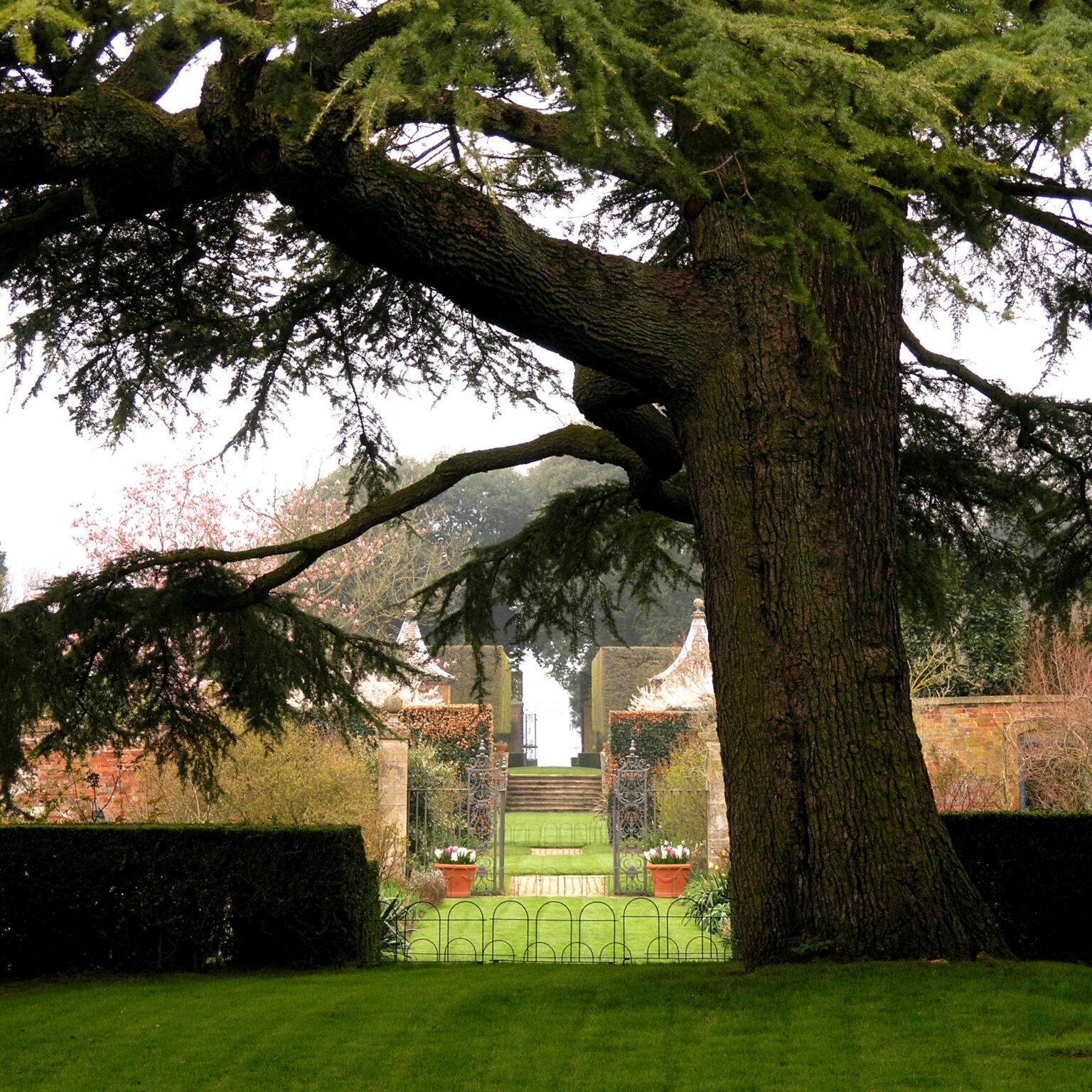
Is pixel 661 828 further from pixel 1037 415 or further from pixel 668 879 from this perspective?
pixel 1037 415

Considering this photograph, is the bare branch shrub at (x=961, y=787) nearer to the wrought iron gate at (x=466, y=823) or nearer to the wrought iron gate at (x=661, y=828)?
the wrought iron gate at (x=661, y=828)

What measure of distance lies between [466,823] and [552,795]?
10549 mm

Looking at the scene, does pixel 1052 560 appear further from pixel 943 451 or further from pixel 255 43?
pixel 255 43

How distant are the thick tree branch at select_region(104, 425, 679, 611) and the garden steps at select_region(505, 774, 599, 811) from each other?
762 inches

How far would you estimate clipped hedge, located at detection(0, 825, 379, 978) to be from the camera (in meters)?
8.28

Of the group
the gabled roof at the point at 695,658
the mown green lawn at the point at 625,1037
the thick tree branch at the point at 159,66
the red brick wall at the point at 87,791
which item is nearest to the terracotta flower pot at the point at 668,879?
the red brick wall at the point at 87,791

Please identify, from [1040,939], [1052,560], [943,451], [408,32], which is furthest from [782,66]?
[1040,939]

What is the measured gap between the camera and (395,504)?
24.8 feet

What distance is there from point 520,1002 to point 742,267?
12.9ft

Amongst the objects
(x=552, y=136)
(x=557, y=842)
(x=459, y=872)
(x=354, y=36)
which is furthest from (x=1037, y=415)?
(x=557, y=842)

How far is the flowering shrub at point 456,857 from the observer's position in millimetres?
15109

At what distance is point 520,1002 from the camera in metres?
5.63

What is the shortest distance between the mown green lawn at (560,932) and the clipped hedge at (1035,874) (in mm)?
2854

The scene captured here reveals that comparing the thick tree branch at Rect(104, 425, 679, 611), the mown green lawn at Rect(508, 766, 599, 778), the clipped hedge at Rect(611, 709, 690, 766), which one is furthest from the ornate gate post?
the mown green lawn at Rect(508, 766, 599, 778)
